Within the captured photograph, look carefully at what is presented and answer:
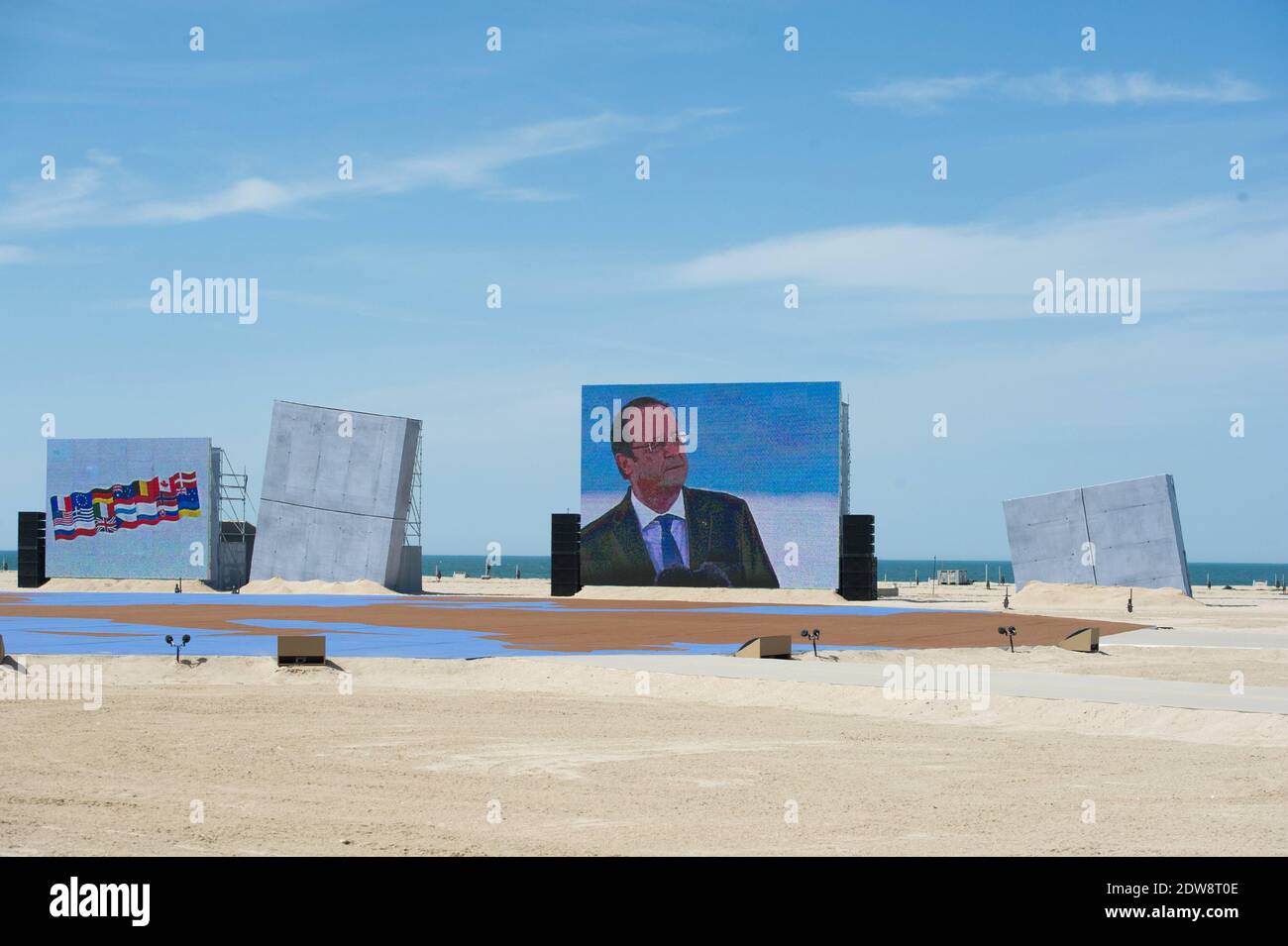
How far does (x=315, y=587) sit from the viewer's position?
61.1 metres

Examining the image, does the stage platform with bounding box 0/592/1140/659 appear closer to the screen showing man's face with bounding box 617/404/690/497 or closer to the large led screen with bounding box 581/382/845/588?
the large led screen with bounding box 581/382/845/588

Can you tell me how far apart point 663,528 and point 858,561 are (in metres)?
8.88

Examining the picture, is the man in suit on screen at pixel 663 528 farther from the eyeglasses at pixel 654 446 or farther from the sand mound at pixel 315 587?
the sand mound at pixel 315 587

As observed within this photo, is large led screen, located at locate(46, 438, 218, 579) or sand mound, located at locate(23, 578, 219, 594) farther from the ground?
large led screen, located at locate(46, 438, 218, 579)

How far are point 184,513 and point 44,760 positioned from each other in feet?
174

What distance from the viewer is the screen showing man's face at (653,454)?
201ft

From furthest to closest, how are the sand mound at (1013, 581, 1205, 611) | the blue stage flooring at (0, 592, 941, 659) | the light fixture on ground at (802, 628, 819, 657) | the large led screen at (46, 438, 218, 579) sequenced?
the large led screen at (46, 438, 218, 579) < the sand mound at (1013, 581, 1205, 611) < the blue stage flooring at (0, 592, 941, 659) < the light fixture on ground at (802, 628, 819, 657)

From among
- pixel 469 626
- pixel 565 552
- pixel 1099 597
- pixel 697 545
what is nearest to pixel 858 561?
pixel 697 545

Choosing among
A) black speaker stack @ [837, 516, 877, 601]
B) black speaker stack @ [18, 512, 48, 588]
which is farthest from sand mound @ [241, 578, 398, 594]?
black speaker stack @ [837, 516, 877, 601]

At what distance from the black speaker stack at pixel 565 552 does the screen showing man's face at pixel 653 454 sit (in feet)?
11.6

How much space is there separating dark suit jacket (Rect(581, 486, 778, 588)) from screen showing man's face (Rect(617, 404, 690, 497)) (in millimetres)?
825

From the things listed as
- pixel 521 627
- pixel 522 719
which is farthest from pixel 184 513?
pixel 522 719

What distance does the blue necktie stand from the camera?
2409 inches
